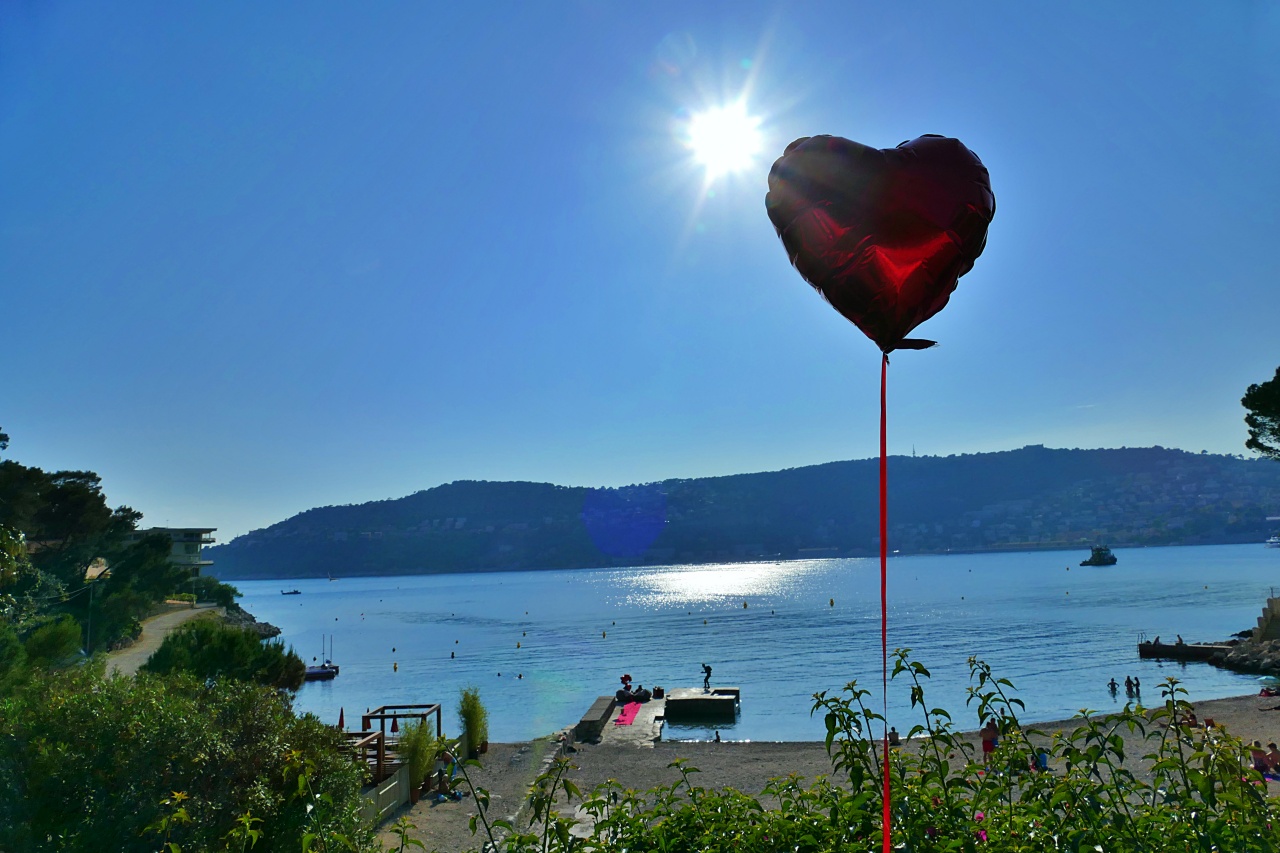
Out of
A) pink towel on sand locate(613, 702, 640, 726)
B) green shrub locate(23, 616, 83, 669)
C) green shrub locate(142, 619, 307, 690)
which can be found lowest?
pink towel on sand locate(613, 702, 640, 726)

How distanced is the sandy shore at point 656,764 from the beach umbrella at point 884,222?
12.9 meters

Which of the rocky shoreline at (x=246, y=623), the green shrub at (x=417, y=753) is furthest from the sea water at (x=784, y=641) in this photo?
the green shrub at (x=417, y=753)

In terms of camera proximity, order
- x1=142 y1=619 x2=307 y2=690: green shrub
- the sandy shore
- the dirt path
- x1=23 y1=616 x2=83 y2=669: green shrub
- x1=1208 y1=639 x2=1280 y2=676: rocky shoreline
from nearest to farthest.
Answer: the sandy shore
x1=23 y1=616 x2=83 y2=669: green shrub
x1=142 y1=619 x2=307 y2=690: green shrub
the dirt path
x1=1208 y1=639 x2=1280 y2=676: rocky shoreline

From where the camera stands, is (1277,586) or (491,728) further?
(1277,586)

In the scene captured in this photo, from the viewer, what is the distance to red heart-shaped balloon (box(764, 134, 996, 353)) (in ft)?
10.3

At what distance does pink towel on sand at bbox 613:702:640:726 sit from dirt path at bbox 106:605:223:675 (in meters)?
17.1

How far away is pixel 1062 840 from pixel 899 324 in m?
2.01

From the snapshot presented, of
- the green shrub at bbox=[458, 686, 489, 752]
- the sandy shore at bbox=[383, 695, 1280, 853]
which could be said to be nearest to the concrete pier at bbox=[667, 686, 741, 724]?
the sandy shore at bbox=[383, 695, 1280, 853]

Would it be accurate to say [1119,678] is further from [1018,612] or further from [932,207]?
[932,207]

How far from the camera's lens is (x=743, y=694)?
45.7m

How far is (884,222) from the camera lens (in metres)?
3.16

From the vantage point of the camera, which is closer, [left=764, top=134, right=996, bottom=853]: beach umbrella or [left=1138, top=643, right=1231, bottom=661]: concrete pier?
[left=764, top=134, right=996, bottom=853]: beach umbrella

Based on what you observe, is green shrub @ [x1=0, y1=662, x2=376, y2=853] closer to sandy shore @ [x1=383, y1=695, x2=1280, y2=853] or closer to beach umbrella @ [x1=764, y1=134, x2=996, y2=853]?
beach umbrella @ [x1=764, y1=134, x2=996, y2=853]

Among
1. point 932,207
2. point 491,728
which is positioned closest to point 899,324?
point 932,207
